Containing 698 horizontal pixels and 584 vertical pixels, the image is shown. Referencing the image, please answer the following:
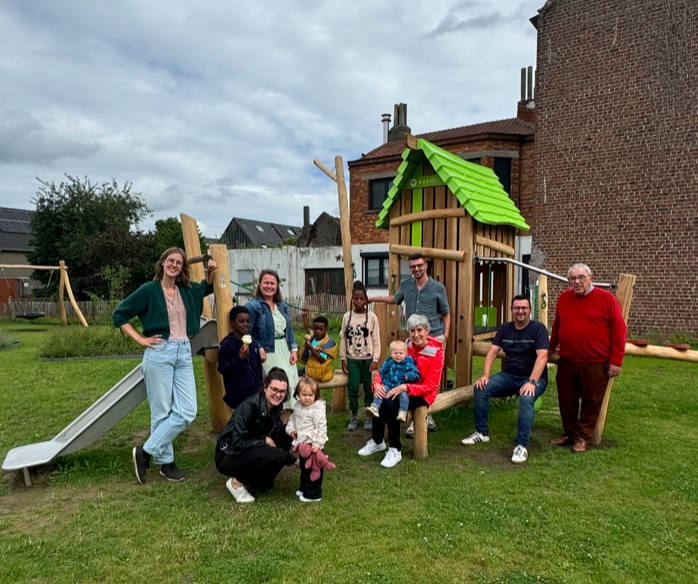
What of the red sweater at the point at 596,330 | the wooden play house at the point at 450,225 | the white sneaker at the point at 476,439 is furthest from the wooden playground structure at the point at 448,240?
the red sweater at the point at 596,330

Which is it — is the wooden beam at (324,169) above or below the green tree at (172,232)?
below

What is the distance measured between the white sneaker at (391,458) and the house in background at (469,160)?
39.9 feet

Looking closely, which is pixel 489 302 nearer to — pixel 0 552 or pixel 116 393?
pixel 116 393

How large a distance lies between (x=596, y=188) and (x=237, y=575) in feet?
45.6

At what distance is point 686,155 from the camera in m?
13.1

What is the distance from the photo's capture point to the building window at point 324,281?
2201 cm

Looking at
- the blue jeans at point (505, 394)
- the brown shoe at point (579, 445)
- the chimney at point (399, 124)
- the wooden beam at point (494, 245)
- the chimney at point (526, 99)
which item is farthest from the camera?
the chimney at point (399, 124)

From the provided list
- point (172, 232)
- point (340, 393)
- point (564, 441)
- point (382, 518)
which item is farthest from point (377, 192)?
point (172, 232)

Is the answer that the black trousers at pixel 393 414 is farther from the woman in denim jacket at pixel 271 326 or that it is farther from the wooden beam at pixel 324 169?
the wooden beam at pixel 324 169

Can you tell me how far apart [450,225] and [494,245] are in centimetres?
90

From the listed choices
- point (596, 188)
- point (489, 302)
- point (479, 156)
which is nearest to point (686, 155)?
point (596, 188)

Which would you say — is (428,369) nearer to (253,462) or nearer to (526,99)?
(253,462)

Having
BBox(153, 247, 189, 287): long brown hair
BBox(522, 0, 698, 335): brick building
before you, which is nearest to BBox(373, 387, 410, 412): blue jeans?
BBox(153, 247, 189, 287): long brown hair

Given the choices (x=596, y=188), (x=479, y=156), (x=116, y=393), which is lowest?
(x=116, y=393)
